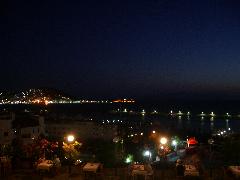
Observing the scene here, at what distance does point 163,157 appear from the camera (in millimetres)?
14945

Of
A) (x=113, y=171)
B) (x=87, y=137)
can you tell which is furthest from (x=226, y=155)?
(x=87, y=137)

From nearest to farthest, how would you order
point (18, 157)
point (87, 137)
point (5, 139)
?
point (18, 157) → point (5, 139) → point (87, 137)

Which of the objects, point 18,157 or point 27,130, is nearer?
point 18,157

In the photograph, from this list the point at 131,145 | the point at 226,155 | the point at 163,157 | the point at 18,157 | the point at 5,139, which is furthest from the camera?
the point at 131,145

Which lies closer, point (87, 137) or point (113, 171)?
point (113, 171)

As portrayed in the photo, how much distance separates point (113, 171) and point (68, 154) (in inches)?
207

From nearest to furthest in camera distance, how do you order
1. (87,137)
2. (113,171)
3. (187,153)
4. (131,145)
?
1. (113,171)
2. (187,153)
3. (131,145)
4. (87,137)

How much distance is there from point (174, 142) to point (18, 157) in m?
13.4

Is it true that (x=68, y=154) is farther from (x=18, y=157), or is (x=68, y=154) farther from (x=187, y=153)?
(x=187, y=153)

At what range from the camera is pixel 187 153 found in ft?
53.4

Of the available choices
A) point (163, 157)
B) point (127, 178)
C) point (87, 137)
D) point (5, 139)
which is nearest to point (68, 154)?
point (163, 157)

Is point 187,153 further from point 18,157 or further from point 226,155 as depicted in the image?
point 18,157

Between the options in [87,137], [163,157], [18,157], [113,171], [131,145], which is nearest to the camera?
[113,171]

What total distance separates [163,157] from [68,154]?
3.99m
